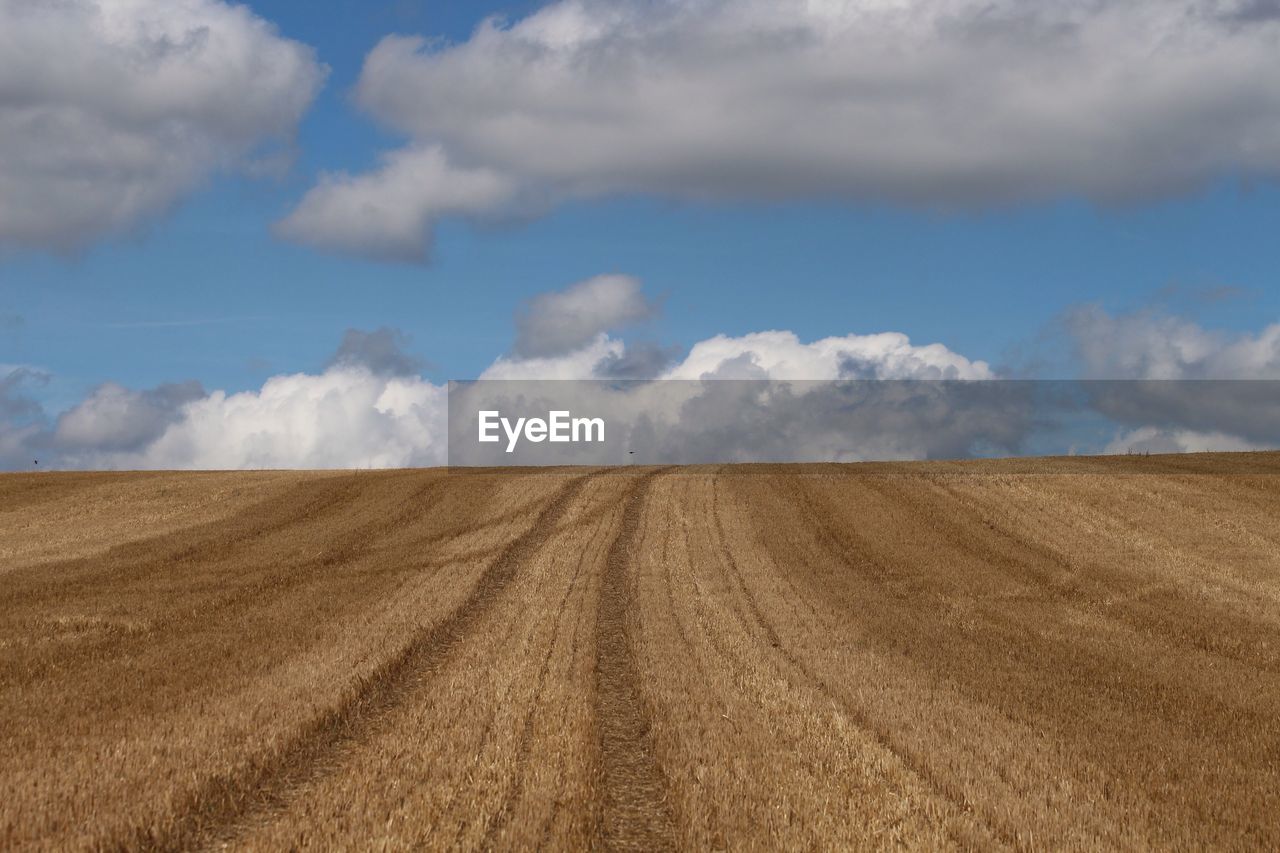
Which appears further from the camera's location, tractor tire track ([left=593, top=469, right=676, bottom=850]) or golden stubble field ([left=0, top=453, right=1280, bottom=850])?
golden stubble field ([left=0, top=453, right=1280, bottom=850])

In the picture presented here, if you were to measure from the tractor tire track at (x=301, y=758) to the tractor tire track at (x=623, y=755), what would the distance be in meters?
3.01

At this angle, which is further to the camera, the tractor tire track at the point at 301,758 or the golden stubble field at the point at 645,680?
the golden stubble field at the point at 645,680

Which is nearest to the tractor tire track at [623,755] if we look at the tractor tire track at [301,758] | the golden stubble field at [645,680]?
the golden stubble field at [645,680]

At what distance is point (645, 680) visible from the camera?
16.7 m

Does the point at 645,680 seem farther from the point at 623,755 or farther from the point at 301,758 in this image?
the point at 301,758

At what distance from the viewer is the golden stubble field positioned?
34.8 ft

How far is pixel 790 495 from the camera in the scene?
44.3 m

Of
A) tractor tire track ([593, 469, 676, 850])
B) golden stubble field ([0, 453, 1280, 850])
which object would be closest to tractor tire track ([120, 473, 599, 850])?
golden stubble field ([0, 453, 1280, 850])

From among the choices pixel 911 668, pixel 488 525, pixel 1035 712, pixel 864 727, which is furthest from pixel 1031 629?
pixel 488 525

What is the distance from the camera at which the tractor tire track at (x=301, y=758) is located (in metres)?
10.1

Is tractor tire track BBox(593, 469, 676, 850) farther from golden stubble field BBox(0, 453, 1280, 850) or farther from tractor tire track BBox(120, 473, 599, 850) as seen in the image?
tractor tire track BBox(120, 473, 599, 850)

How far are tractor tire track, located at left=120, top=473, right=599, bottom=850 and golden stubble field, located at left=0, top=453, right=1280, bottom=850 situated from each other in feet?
0.18

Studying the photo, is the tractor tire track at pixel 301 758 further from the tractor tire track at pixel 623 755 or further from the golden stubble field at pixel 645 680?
the tractor tire track at pixel 623 755

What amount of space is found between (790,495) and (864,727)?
99.7 ft
